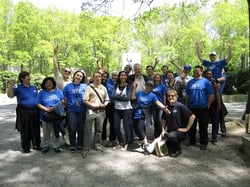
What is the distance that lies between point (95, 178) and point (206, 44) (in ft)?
92.5

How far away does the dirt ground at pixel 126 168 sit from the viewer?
4773 mm

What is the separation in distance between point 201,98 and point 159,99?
99 cm

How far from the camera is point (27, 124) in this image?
6402 mm

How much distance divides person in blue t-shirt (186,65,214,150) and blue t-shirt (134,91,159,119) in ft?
2.59

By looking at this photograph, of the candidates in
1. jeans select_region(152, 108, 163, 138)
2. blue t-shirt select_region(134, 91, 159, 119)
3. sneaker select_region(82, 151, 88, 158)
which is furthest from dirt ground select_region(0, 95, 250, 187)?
blue t-shirt select_region(134, 91, 159, 119)

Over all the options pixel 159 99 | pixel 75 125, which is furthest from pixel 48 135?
pixel 159 99

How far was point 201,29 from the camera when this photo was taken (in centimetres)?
3097

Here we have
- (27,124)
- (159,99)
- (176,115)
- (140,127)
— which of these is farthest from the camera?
(159,99)

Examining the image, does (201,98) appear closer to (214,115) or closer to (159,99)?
(214,115)

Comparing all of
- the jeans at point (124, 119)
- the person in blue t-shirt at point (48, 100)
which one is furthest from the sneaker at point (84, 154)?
the jeans at point (124, 119)

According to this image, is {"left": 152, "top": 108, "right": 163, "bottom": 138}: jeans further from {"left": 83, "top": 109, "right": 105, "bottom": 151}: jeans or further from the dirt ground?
{"left": 83, "top": 109, "right": 105, "bottom": 151}: jeans

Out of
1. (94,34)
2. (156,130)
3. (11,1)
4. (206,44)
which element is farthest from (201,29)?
(156,130)

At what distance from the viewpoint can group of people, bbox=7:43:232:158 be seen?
632cm

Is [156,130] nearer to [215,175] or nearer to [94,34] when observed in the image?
[215,175]
